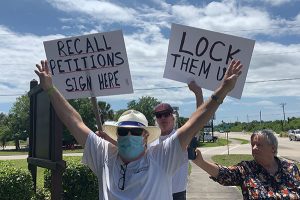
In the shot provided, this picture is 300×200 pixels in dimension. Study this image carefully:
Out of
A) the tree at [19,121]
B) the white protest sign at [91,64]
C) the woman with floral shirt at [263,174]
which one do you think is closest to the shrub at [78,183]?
the white protest sign at [91,64]

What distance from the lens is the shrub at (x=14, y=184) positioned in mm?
6289

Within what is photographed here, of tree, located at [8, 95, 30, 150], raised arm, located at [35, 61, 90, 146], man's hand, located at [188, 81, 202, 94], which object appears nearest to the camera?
raised arm, located at [35, 61, 90, 146]

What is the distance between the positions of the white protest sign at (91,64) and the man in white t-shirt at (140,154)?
1081 millimetres

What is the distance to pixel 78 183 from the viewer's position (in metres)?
7.45

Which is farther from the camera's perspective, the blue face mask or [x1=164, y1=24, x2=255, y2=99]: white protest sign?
[x1=164, y1=24, x2=255, y2=99]: white protest sign

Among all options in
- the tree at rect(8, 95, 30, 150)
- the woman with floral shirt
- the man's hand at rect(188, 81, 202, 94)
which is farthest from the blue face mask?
the tree at rect(8, 95, 30, 150)

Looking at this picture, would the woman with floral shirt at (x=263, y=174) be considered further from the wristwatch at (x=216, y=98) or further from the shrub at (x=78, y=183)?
the shrub at (x=78, y=183)

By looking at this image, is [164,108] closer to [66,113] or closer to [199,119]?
[66,113]

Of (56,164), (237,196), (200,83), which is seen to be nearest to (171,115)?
(200,83)

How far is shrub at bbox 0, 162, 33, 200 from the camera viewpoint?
20.6ft

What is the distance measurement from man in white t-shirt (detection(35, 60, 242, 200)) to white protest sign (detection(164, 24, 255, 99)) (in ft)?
2.14

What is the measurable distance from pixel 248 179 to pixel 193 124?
1.13 meters

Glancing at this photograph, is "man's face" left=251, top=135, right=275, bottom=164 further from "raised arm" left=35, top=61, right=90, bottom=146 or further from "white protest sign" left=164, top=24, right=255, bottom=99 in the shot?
"raised arm" left=35, top=61, right=90, bottom=146

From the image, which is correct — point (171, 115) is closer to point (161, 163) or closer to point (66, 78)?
point (66, 78)
